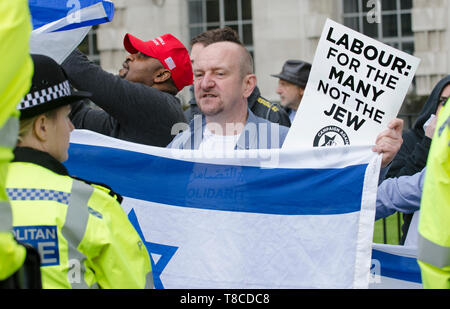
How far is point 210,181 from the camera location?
4094 millimetres

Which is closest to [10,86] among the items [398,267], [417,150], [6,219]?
[6,219]

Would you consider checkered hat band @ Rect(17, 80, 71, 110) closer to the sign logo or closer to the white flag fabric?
the white flag fabric

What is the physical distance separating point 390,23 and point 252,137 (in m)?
12.0

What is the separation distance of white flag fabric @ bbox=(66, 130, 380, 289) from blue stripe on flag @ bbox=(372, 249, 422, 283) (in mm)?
456

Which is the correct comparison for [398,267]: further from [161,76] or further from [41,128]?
[41,128]

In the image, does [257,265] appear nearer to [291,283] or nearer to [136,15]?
[291,283]

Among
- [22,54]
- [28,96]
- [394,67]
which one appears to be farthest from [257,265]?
[22,54]

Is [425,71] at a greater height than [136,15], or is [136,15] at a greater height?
[136,15]

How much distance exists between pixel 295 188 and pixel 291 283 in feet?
1.70

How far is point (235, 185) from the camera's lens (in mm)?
4074

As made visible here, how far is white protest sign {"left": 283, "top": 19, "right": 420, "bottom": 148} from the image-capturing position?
4055 mm

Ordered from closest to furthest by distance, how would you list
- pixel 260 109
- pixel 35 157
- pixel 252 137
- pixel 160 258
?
pixel 35 157 < pixel 160 258 < pixel 252 137 < pixel 260 109

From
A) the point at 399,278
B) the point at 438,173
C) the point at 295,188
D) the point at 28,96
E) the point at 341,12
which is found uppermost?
Answer: the point at 341,12

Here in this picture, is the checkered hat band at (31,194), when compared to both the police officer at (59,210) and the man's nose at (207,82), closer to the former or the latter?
the police officer at (59,210)
